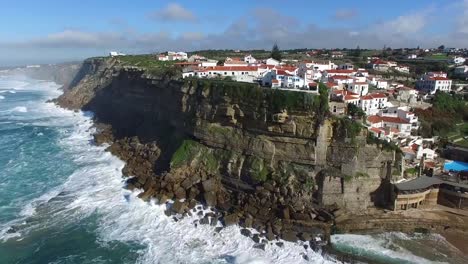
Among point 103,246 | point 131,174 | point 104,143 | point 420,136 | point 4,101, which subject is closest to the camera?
point 103,246

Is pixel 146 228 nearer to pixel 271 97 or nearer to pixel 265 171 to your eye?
pixel 265 171

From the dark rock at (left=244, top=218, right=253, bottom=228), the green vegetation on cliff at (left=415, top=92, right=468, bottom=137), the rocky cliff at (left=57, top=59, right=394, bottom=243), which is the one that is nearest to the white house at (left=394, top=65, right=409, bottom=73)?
the green vegetation on cliff at (left=415, top=92, right=468, bottom=137)

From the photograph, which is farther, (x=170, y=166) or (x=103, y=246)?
(x=170, y=166)

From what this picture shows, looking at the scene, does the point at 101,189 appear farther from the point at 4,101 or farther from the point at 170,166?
the point at 4,101

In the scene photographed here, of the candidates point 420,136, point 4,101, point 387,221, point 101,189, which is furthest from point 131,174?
point 4,101

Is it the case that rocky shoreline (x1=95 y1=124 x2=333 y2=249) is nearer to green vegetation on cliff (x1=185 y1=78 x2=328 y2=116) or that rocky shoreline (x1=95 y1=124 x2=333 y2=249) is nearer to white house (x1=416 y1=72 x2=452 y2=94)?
green vegetation on cliff (x1=185 y1=78 x2=328 y2=116)

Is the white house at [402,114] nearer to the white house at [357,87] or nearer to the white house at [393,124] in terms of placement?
the white house at [393,124]
